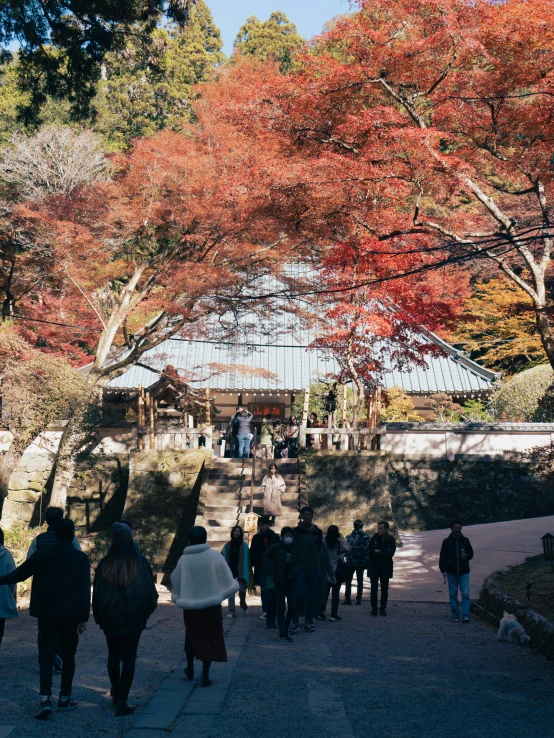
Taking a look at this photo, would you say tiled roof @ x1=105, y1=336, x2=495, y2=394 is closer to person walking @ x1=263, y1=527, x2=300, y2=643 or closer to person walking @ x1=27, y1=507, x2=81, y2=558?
person walking @ x1=263, y1=527, x2=300, y2=643

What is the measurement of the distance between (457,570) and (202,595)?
5.48m

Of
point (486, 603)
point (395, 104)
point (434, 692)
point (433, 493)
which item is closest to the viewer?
point (434, 692)

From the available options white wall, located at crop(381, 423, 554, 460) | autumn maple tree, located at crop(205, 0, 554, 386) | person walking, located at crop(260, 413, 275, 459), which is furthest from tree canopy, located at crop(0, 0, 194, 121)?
white wall, located at crop(381, 423, 554, 460)

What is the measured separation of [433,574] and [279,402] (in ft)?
49.2

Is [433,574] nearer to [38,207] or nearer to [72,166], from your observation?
[38,207]

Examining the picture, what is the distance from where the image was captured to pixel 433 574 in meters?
15.1

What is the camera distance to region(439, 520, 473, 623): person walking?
36.2 ft

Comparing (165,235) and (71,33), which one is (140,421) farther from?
(71,33)

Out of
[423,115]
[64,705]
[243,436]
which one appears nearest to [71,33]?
[423,115]

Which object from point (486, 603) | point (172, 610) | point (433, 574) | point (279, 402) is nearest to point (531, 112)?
point (486, 603)

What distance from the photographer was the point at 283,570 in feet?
30.9

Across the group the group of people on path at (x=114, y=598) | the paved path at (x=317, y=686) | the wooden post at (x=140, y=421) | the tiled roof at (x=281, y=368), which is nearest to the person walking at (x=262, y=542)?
the paved path at (x=317, y=686)

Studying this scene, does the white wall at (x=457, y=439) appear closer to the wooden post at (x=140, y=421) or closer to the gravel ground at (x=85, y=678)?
the wooden post at (x=140, y=421)

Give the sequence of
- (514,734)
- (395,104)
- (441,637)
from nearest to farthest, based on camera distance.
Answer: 1. (514,734)
2. (441,637)
3. (395,104)
